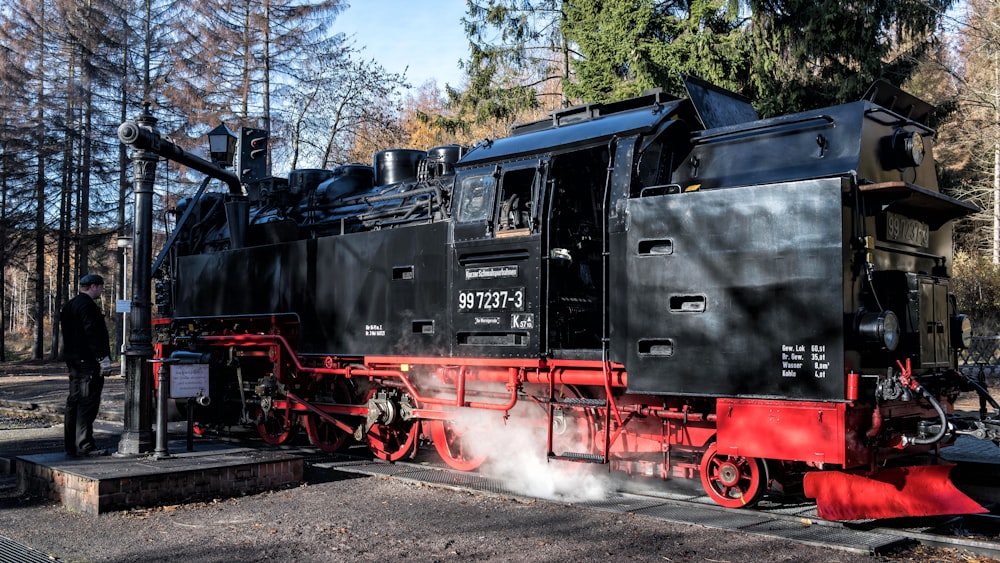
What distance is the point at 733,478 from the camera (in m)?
6.61

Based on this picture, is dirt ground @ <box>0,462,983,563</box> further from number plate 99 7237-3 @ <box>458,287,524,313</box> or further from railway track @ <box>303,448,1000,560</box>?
number plate 99 7237-3 @ <box>458,287,524,313</box>

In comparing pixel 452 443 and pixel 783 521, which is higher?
pixel 452 443

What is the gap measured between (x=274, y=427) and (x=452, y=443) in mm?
3349

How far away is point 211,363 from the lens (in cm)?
1140

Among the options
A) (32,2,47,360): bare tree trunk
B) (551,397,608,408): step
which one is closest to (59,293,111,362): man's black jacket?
(551,397,608,408): step

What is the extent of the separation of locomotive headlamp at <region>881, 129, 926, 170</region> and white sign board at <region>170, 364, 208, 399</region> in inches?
273

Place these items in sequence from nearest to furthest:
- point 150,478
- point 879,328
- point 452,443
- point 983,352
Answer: point 879,328
point 150,478
point 452,443
point 983,352

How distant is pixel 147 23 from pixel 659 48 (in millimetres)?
22145

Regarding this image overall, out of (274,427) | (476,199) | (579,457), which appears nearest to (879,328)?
(579,457)

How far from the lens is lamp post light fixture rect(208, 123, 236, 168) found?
36.2 feet

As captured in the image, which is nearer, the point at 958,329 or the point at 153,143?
the point at 958,329

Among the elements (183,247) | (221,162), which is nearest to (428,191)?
(221,162)

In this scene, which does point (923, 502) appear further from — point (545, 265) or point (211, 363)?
point (211, 363)

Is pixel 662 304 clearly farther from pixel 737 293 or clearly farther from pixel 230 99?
pixel 230 99
